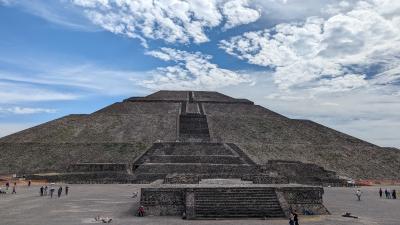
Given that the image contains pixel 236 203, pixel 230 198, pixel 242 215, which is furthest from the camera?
pixel 230 198

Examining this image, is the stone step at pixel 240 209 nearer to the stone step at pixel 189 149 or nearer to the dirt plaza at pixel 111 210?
the dirt plaza at pixel 111 210

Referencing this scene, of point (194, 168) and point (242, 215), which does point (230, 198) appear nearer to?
point (242, 215)

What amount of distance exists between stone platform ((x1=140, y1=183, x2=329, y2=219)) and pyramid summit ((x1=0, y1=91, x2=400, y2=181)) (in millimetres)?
15752

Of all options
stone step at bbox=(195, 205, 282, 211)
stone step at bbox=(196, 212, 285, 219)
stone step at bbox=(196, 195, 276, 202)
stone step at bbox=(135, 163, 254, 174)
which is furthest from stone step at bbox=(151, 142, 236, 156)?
stone step at bbox=(196, 212, 285, 219)

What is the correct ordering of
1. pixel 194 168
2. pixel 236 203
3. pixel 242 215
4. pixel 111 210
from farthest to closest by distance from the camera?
1. pixel 194 168
2. pixel 111 210
3. pixel 236 203
4. pixel 242 215

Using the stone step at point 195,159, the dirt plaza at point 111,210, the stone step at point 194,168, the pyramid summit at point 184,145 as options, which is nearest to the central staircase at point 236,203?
the dirt plaza at point 111,210

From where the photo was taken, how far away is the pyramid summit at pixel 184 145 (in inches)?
1625

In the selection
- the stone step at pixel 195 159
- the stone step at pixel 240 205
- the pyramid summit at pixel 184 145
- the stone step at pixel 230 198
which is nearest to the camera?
the stone step at pixel 240 205

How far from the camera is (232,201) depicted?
19.4 m

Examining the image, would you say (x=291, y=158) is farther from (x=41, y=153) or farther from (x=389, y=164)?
(x=41, y=153)

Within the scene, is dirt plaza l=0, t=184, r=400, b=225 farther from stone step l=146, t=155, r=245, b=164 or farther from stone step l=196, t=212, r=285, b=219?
stone step l=146, t=155, r=245, b=164

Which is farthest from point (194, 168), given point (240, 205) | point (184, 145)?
point (240, 205)

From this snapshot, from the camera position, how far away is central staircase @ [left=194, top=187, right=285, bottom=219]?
18578 mm

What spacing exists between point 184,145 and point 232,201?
2718cm
